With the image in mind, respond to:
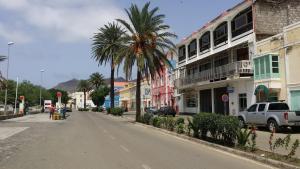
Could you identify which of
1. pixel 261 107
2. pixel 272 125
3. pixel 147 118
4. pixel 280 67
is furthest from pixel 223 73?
pixel 272 125

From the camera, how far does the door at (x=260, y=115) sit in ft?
85.2

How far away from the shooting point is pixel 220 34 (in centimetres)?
4603

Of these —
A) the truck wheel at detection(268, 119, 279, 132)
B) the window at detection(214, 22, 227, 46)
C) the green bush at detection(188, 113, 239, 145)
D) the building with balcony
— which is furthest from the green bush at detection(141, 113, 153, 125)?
the green bush at detection(188, 113, 239, 145)

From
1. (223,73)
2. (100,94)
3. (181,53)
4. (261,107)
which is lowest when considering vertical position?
(261,107)

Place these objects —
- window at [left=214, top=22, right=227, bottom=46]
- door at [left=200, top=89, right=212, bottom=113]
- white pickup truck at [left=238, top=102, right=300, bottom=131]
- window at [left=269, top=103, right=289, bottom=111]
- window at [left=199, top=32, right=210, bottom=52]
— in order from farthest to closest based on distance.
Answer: door at [left=200, top=89, right=212, bottom=113], window at [left=199, top=32, right=210, bottom=52], window at [left=214, top=22, right=227, bottom=46], window at [left=269, top=103, right=289, bottom=111], white pickup truck at [left=238, top=102, right=300, bottom=131]

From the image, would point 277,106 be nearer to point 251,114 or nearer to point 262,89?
point 251,114

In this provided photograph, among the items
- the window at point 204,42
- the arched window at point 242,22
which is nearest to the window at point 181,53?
the window at point 204,42

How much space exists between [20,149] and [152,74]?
24.5 m

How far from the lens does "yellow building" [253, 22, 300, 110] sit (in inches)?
1216

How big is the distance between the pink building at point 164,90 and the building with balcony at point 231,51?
12379mm

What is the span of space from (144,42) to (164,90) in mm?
35221

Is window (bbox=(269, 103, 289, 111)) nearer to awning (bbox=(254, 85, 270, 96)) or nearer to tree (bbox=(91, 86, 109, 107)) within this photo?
awning (bbox=(254, 85, 270, 96))

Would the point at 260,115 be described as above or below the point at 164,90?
below

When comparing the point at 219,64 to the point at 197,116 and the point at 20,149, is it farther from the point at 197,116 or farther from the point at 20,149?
the point at 20,149
